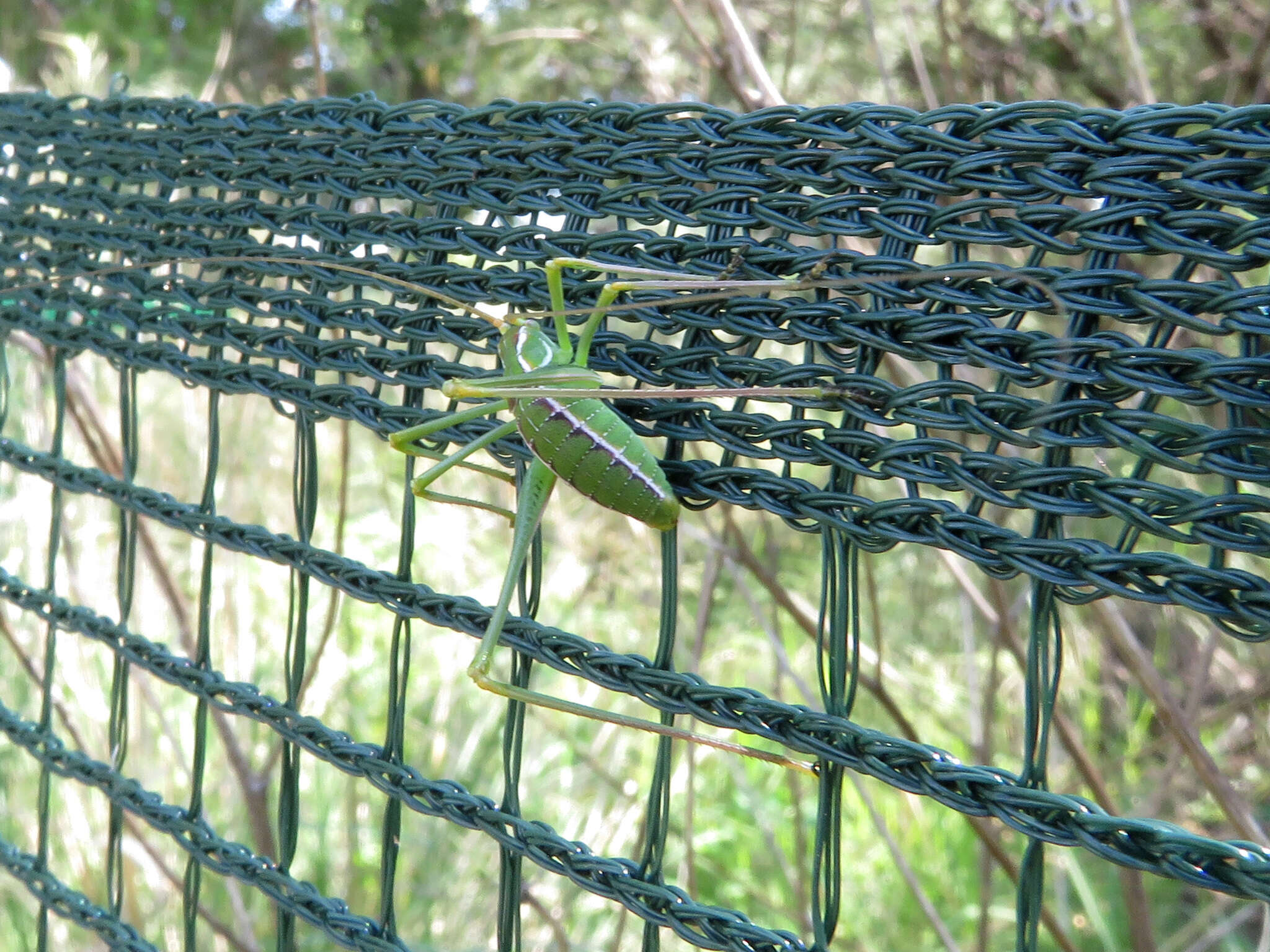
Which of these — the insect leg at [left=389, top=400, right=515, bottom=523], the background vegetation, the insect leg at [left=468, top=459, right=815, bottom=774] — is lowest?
the background vegetation

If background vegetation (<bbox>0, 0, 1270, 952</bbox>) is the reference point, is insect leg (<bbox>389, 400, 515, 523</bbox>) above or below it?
above

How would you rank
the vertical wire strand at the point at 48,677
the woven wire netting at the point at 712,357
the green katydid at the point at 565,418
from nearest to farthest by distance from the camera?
1. the woven wire netting at the point at 712,357
2. the green katydid at the point at 565,418
3. the vertical wire strand at the point at 48,677

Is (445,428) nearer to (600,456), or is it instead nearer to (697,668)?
(600,456)

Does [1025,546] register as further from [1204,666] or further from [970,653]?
[970,653]

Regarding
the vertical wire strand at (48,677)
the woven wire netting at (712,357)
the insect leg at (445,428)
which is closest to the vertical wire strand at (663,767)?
the woven wire netting at (712,357)

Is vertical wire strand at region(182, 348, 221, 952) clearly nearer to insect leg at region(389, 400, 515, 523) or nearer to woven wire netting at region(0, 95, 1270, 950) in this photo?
woven wire netting at region(0, 95, 1270, 950)

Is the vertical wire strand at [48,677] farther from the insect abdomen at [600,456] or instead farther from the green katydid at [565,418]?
the insect abdomen at [600,456]

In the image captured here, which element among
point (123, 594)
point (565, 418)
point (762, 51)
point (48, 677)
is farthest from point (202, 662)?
point (762, 51)

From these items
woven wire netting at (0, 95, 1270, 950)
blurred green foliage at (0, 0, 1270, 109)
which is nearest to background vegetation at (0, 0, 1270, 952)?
blurred green foliage at (0, 0, 1270, 109)
